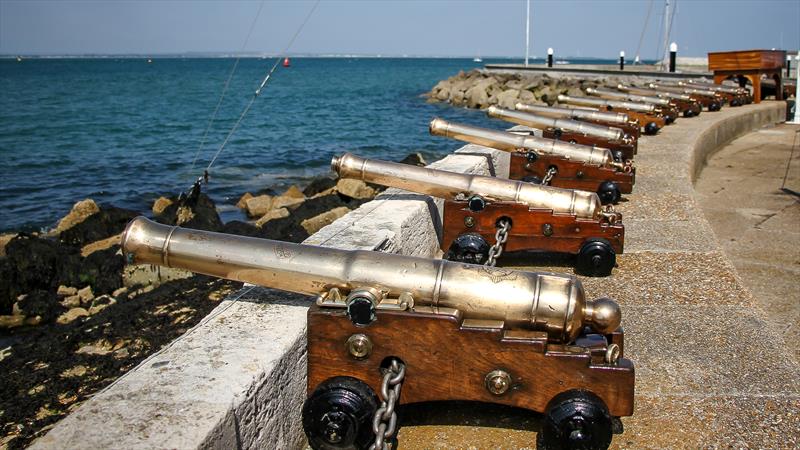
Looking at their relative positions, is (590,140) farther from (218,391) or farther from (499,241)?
(218,391)

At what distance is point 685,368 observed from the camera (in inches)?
118

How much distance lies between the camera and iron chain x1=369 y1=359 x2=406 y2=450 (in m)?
2.23

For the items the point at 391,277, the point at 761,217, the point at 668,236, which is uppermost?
the point at 391,277

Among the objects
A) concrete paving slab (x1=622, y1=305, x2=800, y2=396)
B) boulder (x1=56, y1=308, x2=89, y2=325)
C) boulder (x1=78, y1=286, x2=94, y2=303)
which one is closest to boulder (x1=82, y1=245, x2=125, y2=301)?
boulder (x1=78, y1=286, x2=94, y2=303)

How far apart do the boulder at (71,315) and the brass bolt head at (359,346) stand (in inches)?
199

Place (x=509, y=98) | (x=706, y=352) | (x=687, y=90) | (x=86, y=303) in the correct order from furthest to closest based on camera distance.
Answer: (x=509, y=98)
(x=687, y=90)
(x=86, y=303)
(x=706, y=352)

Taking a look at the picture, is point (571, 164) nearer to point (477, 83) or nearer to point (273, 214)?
point (273, 214)

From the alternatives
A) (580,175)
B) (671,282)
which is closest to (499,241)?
(671,282)


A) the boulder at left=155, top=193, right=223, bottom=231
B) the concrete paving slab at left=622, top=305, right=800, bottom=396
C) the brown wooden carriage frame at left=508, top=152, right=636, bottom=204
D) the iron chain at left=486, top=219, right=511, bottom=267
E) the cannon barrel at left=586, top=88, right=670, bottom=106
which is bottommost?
the boulder at left=155, top=193, right=223, bottom=231

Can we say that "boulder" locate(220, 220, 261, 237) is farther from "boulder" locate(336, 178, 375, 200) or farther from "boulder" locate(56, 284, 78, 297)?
"boulder" locate(56, 284, 78, 297)

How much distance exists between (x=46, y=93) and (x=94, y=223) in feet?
148

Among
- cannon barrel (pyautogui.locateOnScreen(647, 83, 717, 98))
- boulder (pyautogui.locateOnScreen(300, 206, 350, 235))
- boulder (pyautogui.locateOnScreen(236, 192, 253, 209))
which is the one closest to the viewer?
boulder (pyautogui.locateOnScreen(300, 206, 350, 235))

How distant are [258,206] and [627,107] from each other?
5765mm

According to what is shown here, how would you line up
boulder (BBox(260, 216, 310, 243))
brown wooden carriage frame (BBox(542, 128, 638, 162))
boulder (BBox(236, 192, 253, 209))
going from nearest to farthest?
brown wooden carriage frame (BBox(542, 128, 638, 162)) < boulder (BBox(260, 216, 310, 243)) < boulder (BBox(236, 192, 253, 209))
